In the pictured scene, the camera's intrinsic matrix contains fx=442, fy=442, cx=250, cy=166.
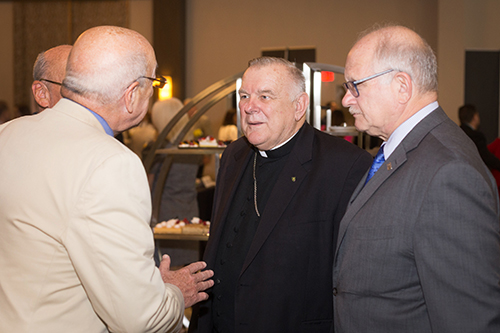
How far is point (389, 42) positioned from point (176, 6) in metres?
8.79

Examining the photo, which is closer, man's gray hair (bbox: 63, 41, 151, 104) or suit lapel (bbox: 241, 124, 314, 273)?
man's gray hair (bbox: 63, 41, 151, 104)

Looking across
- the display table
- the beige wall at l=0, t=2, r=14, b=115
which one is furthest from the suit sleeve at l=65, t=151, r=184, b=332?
the beige wall at l=0, t=2, r=14, b=115

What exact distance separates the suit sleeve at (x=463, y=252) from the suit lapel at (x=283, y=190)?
777 millimetres

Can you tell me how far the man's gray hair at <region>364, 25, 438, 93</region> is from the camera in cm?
146

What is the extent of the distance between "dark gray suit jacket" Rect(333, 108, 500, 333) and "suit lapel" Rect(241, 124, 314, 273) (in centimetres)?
41

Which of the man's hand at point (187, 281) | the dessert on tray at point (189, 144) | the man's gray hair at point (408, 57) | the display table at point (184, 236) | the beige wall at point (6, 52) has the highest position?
the beige wall at point (6, 52)

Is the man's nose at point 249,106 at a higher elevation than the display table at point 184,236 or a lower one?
higher

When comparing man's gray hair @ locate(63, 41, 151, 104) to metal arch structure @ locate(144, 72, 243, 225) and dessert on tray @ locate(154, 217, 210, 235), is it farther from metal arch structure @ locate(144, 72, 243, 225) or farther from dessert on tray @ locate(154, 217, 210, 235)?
dessert on tray @ locate(154, 217, 210, 235)

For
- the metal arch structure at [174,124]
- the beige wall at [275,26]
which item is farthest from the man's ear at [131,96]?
the beige wall at [275,26]

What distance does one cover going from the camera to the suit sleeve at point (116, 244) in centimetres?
121

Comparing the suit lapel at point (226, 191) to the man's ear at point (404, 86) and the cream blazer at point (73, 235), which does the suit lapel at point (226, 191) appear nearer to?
the cream blazer at point (73, 235)

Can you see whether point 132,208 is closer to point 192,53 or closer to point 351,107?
point 351,107

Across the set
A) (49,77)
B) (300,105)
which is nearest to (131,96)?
(49,77)

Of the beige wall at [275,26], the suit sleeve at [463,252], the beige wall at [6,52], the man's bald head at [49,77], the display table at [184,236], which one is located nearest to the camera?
the suit sleeve at [463,252]
